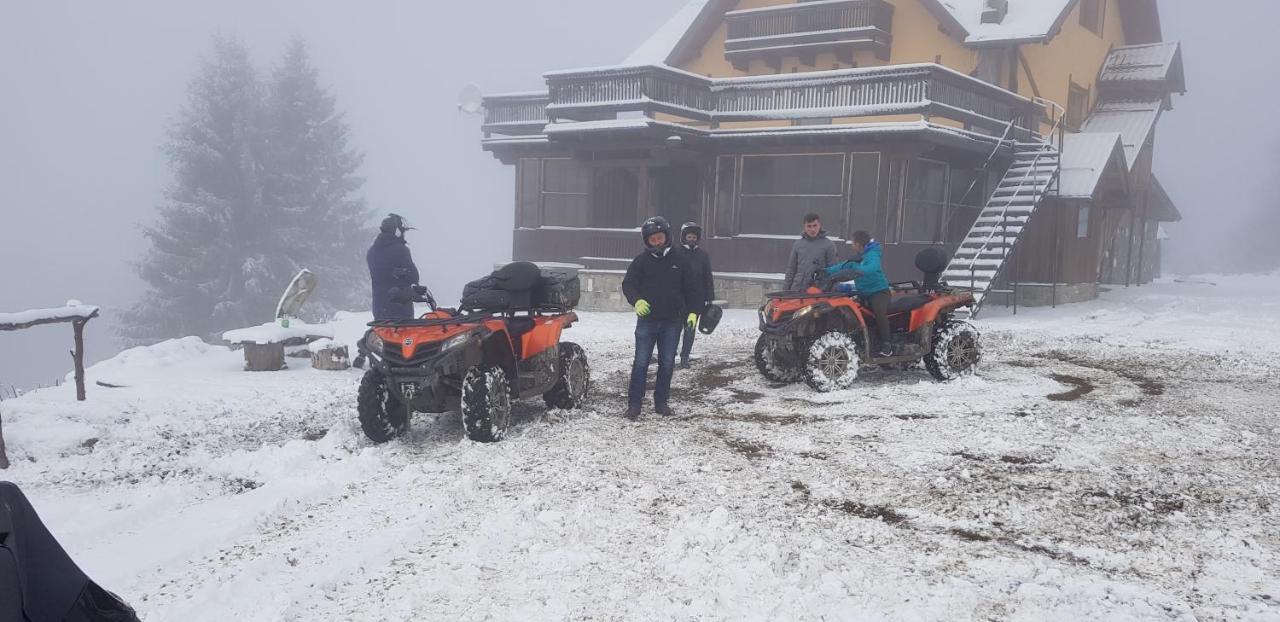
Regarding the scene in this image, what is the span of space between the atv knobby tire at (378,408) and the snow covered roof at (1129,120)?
2243cm

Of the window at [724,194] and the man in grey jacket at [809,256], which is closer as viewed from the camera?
the man in grey jacket at [809,256]

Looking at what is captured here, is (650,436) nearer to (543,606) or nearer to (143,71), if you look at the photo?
(543,606)

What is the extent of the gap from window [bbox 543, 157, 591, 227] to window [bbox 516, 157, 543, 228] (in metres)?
0.20

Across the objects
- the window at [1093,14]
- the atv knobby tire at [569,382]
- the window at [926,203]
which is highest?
the window at [1093,14]

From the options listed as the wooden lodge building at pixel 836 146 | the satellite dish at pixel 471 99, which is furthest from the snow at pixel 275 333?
the satellite dish at pixel 471 99

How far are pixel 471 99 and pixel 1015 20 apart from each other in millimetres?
13418

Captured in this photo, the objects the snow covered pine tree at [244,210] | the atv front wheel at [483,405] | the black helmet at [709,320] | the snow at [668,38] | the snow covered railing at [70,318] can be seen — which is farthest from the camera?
the snow covered pine tree at [244,210]

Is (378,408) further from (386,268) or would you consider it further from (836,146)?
(836,146)

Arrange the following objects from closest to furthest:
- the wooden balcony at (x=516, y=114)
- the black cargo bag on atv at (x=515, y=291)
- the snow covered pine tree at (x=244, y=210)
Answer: the black cargo bag on atv at (x=515, y=291), the wooden balcony at (x=516, y=114), the snow covered pine tree at (x=244, y=210)

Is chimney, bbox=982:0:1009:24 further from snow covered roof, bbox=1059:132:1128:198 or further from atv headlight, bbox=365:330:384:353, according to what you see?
atv headlight, bbox=365:330:384:353

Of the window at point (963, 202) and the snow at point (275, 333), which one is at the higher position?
the window at point (963, 202)

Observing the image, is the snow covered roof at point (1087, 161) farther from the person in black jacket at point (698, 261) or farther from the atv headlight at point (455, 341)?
the atv headlight at point (455, 341)

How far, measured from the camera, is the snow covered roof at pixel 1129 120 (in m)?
23.6

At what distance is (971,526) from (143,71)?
171252 mm
